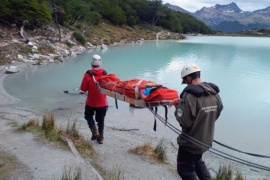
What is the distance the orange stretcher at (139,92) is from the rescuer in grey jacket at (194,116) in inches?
29.5

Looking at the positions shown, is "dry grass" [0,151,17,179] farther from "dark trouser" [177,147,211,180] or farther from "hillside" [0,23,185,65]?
"hillside" [0,23,185,65]

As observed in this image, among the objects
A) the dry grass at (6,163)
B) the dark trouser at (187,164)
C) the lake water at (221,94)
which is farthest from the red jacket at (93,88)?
Result: the lake water at (221,94)

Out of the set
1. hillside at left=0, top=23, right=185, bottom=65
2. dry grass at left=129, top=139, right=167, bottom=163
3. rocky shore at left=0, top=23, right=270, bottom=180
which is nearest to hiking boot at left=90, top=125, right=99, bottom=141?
rocky shore at left=0, top=23, right=270, bottom=180

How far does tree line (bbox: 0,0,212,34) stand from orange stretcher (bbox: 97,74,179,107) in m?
27.4

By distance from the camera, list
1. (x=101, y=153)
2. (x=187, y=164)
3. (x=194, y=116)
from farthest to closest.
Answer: (x=101, y=153), (x=187, y=164), (x=194, y=116)

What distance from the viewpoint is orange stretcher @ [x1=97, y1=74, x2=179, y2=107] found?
4863 mm

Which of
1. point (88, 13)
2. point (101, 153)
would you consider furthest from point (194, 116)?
point (88, 13)

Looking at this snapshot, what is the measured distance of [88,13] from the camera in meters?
48.2

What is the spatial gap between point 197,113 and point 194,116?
0.06 metres

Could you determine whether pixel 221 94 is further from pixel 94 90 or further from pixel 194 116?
pixel 194 116

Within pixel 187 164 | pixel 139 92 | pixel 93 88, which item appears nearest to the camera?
pixel 187 164

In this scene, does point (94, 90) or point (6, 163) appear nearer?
point (6, 163)

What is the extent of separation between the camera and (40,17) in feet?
106

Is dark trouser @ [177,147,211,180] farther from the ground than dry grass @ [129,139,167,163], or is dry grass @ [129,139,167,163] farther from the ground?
dark trouser @ [177,147,211,180]
